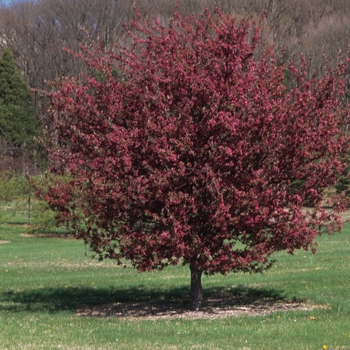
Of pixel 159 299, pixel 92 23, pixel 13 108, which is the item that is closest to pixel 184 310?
pixel 159 299

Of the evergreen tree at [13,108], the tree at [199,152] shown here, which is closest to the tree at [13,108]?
the evergreen tree at [13,108]

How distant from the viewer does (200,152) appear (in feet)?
34.7

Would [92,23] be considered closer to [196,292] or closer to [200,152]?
[196,292]

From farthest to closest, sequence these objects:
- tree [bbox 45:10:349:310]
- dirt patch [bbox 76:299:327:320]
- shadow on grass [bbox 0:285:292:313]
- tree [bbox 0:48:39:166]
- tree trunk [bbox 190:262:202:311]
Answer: tree [bbox 0:48:39:166]
shadow on grass [bbox 0:285:292:313]
tree trunk [bbox 190:262:202:311]
dirt patch [bbox 76:299:327:320]
tree [bbox 45:10:349:310]

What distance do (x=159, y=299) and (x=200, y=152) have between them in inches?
167

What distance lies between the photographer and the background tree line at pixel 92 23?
59.5 m

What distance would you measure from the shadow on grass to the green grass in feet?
0.07

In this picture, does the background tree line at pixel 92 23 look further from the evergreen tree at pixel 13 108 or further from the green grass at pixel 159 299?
the green grass at pixel 159 299

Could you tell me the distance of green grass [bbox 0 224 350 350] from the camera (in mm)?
9000

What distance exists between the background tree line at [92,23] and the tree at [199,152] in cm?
4727

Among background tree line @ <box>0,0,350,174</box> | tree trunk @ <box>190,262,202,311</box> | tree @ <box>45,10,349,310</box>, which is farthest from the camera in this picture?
background tree line @ <box>0,0,350,174</box>

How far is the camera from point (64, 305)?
43.8ft

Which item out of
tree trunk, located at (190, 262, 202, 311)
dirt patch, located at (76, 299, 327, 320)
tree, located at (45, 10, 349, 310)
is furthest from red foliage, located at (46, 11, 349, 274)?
dirt patch, located at (76, 299, 327, 320)

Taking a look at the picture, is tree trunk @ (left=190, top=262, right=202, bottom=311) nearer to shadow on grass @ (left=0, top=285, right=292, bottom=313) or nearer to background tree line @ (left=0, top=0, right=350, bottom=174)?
shadow on grass @ (left=0, top=285, right=292, bottom=313)
